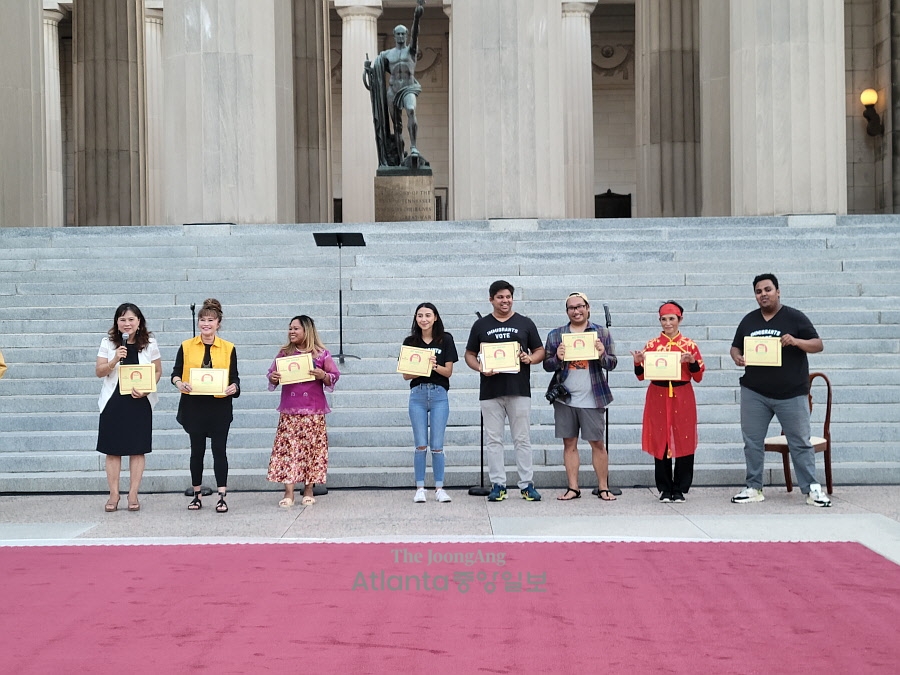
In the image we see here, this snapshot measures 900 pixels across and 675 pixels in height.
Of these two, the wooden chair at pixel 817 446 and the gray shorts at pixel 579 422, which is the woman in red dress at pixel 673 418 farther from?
the wooden chair at pixel 817 446

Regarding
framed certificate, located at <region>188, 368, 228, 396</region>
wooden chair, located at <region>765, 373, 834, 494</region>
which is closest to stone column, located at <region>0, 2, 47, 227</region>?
framed certificate, located at <region>188, 368, 228, 396</region>

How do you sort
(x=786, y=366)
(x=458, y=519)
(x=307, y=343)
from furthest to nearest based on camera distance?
1. (x=307, y=343)
2. (x=786, y=366)
3. (x=458, y=519)

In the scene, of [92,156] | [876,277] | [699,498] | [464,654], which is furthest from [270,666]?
[92,156]

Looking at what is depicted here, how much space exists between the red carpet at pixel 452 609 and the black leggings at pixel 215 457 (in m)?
1.80

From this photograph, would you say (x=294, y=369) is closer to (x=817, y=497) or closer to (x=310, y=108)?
(x=817, y=497)

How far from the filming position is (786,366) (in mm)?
9797

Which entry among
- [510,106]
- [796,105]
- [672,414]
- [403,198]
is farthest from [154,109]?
[672,414]

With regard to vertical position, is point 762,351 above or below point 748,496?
above

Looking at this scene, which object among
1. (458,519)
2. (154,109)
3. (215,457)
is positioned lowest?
(458,519)

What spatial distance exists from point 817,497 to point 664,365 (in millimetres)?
1689

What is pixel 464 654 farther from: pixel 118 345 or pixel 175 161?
pixel 175 161

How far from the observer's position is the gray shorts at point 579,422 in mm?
10148

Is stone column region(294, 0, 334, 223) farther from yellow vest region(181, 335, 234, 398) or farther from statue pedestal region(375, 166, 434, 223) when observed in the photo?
yellow vest region(181, 335, 234, 398)

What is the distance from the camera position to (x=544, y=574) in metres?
7.11
